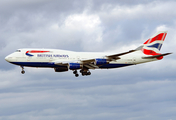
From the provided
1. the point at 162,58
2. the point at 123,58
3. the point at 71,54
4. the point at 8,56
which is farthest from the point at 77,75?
the point at 162,58

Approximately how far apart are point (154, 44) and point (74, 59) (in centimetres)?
2741

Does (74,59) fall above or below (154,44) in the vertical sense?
below

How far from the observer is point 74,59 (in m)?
86.7

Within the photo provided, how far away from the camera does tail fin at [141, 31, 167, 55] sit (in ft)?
313

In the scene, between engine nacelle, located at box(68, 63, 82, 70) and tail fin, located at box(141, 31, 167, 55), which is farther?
tail fin, located at box(141, 31, 167, 55)

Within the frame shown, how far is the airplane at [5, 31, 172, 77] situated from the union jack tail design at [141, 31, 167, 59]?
1.23m

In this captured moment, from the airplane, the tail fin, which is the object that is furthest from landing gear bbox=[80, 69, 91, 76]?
the tail fin

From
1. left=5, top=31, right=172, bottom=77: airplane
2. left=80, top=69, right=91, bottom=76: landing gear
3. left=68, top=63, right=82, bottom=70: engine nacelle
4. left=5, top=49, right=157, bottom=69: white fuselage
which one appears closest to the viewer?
left=5, top=49, right=157, bottom=69: white fuselage

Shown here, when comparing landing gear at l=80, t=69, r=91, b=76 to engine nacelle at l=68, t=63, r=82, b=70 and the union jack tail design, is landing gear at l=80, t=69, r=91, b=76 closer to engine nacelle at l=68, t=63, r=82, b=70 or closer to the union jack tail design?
engine nacelle at l=68, t=63, r=82, b=70

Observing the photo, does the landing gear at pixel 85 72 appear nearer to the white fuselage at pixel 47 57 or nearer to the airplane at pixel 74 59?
the airplane at pixel 74 59

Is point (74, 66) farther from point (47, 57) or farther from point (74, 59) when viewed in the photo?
point (47, 57)

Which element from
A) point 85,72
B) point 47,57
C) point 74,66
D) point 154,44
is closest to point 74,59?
point 74,66

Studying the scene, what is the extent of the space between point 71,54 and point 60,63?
4827mm

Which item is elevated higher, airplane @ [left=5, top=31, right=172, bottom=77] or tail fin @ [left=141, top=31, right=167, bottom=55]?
tail fin @ [left=141, top=31, right=167, bottom=55]
